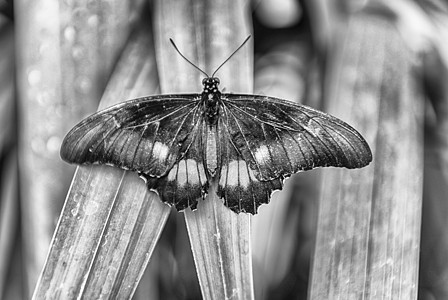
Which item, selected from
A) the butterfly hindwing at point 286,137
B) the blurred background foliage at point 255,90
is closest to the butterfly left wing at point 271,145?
the butterfly hindwing at point 286,137

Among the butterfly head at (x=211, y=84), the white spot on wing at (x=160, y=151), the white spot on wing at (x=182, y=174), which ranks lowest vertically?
the white spot on wing at (x=182, y=174)

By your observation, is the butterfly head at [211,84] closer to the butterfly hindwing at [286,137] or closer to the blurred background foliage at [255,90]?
→ the butterfly hindwing at [286,137]

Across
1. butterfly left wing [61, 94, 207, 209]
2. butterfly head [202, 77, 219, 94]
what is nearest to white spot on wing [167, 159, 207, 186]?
butterfly left wing [61, 94, 207, 209]

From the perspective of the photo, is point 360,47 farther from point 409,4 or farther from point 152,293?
point 152,293

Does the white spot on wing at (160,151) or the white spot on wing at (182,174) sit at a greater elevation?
the white spot on wing at (160,151)

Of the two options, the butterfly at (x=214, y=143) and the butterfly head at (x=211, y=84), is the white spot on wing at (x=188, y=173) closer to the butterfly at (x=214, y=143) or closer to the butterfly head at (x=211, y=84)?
the butterfly at (x=214, y=143)

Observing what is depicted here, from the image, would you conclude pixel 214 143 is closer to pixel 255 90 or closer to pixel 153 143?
pixel 153 143
